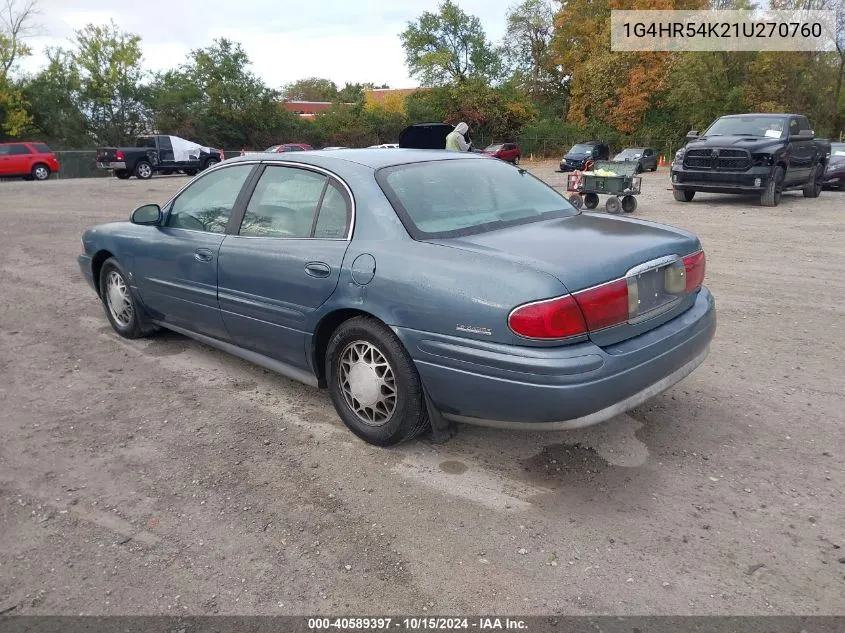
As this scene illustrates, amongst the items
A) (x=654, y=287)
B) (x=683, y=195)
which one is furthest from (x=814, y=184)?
(x=654, y=287)

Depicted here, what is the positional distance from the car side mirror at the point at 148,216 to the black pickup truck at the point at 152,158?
2410 cm

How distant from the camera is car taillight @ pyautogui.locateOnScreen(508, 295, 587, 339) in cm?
291

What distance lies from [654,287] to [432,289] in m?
1.11

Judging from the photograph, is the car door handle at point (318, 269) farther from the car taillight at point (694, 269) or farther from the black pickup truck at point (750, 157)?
the black pickup truck at point (750, 157)

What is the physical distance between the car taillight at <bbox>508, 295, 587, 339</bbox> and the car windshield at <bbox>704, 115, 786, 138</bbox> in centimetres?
1340

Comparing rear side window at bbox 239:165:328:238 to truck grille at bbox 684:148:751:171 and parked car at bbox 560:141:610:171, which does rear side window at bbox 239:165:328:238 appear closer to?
truck grille at bbox 684:148:751:171

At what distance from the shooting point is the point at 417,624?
2.41m

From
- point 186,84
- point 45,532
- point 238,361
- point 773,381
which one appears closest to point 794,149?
point 773,381

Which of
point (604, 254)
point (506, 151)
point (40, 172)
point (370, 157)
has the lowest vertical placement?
point (604, 254)

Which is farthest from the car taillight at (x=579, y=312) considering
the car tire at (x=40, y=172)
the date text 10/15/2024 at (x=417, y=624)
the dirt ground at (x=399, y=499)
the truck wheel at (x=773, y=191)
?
the car tire at (x=40, y=172)

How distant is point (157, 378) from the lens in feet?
15.6

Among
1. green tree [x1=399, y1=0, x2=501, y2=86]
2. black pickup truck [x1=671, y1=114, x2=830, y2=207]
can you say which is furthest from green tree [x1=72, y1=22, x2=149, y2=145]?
black pickup truck [x1=671, y1=114, x2=830, y2=207]

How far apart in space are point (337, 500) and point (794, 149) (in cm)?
1444

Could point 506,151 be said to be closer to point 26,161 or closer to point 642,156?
point 642,156
